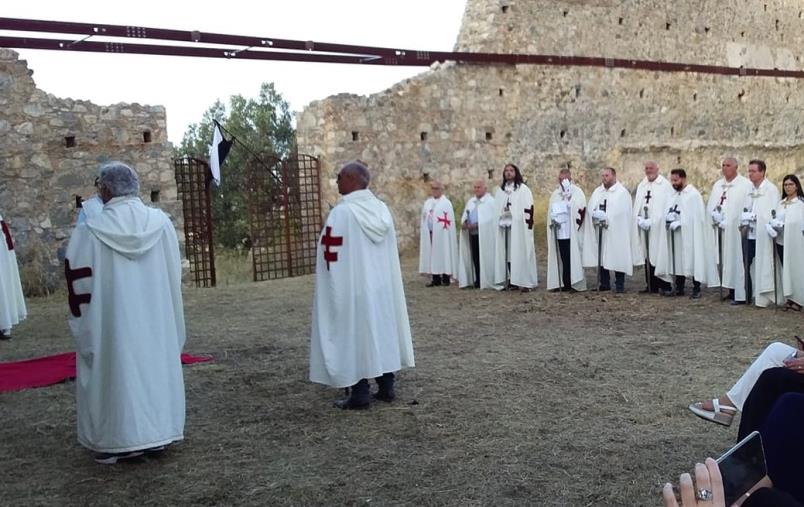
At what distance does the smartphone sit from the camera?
1878 millimetres

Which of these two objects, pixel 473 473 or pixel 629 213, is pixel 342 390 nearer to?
pixel 473 473

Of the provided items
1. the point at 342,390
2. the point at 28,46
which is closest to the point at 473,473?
the point at 342,390

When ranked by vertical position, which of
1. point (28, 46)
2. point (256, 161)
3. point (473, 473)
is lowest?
point (473, 473)

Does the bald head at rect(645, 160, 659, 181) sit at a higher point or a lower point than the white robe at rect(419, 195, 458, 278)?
higher

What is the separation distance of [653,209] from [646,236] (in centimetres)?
39

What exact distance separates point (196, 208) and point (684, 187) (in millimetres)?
8725

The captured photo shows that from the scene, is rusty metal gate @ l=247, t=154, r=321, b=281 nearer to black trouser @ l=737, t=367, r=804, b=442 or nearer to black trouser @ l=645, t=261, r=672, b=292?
black trouser @ l=645, t=261, r=672, b=292

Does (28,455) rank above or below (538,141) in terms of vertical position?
below

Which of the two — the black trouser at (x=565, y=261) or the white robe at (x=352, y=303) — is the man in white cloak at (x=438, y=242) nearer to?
the black trouser at (x=565, y=261)

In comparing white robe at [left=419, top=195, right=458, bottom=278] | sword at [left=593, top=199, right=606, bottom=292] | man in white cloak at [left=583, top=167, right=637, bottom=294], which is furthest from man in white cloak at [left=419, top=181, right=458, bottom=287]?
sword at [left=593, top=199, right=606, bottom=292]

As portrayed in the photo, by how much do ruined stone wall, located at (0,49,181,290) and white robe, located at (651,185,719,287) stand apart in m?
8.40

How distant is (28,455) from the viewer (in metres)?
5.06

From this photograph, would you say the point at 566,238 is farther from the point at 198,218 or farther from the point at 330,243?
the point at 198,218

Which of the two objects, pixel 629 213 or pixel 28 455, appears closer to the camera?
pixel 28 455
